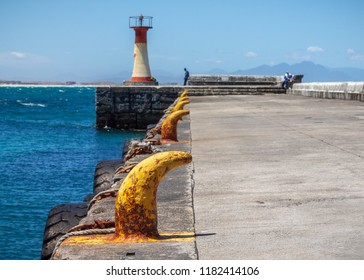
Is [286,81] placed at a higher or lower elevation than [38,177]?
higher

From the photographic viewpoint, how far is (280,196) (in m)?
5.54

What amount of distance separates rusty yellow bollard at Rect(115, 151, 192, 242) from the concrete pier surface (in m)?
0.31

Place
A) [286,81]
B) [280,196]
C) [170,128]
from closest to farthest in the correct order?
1. [280,196]
2. [170,128]
3. [286,81]

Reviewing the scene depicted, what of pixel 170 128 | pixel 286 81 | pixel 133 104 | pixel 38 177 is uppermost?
pixel 170 128

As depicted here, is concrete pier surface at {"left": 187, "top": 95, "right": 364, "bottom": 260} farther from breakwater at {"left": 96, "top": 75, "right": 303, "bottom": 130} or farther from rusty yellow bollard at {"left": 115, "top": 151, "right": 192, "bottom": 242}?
breakwater at {"left": 96, "top": 75, "right": 303, "bottom": 130}

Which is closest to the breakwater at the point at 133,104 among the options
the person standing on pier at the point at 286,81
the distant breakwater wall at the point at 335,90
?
the person standing on pier at the point at 286,81

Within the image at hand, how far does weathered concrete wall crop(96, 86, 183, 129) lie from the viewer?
120ft

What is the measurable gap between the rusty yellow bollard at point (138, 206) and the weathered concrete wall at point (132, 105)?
3189 centimetres

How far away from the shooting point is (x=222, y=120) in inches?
565

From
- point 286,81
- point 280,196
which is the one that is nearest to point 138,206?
point 280,196

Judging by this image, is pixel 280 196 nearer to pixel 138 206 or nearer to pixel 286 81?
pixel 138 206

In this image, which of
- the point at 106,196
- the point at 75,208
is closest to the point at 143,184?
the point at 106,196

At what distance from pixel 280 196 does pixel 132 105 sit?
32.1 meters
